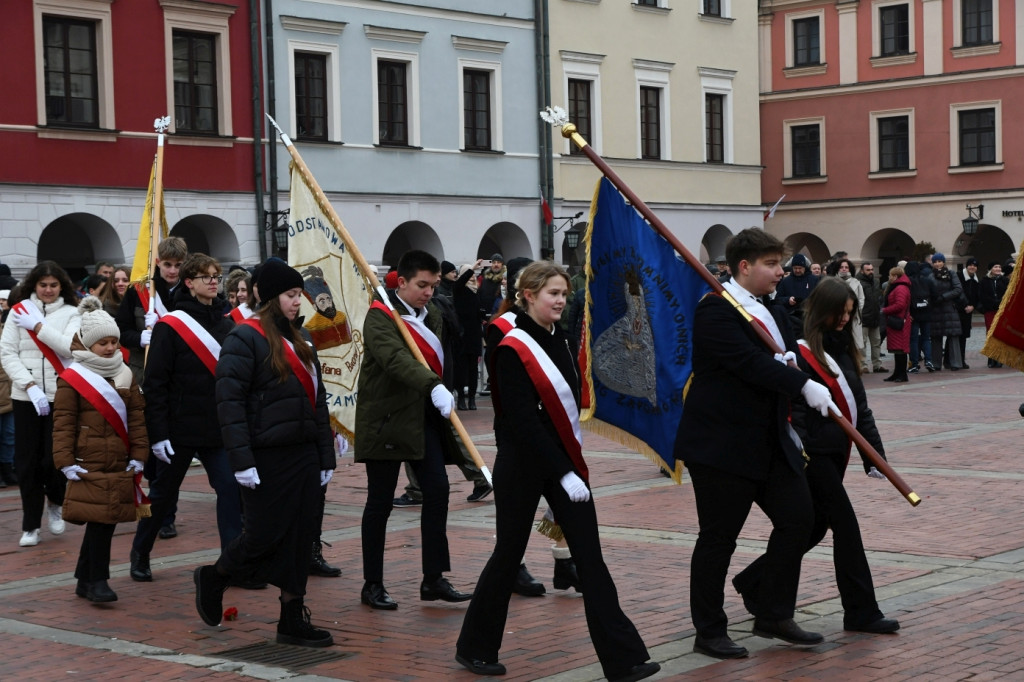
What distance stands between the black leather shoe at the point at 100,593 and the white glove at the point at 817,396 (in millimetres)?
3861

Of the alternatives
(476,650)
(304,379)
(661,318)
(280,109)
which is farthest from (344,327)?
(280,109)

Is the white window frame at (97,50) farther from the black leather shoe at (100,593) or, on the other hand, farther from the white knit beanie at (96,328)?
the black leather shoe at (100,593)

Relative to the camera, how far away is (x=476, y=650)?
20.8 ft

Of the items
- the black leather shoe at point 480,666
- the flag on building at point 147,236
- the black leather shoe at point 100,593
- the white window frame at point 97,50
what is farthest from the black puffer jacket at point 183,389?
the white window frame at point 97,50

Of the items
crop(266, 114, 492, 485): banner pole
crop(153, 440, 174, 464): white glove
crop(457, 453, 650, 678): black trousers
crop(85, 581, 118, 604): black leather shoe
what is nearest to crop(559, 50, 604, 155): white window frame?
crop(266, 114, 492, 485): banner pole

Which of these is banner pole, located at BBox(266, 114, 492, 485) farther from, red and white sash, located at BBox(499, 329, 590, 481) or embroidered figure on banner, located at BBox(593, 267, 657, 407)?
embroidered figure on banner, located at BBox(593, 267, 657, 407)

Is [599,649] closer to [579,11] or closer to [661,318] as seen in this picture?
[661,318]

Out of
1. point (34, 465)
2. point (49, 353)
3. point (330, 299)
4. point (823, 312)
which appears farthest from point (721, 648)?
point (49, 353)

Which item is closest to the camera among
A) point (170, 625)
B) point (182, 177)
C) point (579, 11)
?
point (170, 625)

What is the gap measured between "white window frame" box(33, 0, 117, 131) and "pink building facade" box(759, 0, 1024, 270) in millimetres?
24347

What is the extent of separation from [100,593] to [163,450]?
0.84 metres

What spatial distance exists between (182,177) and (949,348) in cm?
1386

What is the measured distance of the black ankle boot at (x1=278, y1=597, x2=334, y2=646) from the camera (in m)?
6.91

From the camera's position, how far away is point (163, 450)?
8258 millimetres
